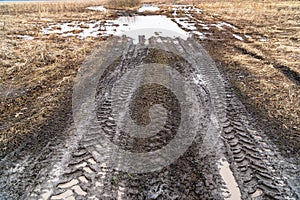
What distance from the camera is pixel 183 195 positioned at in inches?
172

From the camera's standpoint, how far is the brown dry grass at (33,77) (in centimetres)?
646

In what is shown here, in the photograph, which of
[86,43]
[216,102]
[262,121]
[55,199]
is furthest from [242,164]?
[86,43]

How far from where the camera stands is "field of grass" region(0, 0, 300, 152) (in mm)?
6691

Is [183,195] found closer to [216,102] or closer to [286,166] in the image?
[286,166]

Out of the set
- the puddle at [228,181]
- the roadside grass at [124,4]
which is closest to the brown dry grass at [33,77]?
the puddle at [228,181]

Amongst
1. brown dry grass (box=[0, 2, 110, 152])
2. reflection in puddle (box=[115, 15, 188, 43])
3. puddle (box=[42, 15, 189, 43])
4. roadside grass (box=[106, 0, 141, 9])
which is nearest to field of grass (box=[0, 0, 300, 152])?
brown dry grass (box=[0, 2, 110, 152])

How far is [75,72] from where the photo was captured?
31.4 ft

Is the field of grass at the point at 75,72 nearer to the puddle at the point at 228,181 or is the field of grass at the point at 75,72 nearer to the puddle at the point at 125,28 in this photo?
the puddle at the point at 125,28

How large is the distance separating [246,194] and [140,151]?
6.91 ft

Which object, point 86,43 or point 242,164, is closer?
point 242,164

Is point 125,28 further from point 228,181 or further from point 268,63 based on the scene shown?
point 228,181

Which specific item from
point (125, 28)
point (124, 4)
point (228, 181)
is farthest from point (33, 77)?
point (124, 4)

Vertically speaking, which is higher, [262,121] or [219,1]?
[219,1]

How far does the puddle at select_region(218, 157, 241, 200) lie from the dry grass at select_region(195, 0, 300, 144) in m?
1.96
